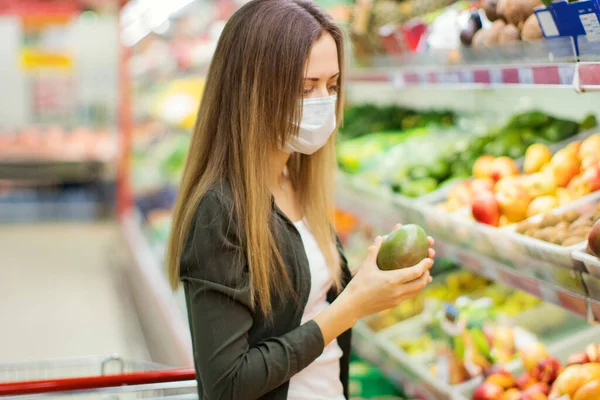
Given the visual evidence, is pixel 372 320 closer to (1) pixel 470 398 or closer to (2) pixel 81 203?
(1) pixel 470 398

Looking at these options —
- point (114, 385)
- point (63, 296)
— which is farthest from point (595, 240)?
point (63, 296)

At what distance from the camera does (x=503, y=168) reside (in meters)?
2.46

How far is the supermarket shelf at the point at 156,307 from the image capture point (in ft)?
14.4

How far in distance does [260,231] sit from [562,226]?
0.76 meters

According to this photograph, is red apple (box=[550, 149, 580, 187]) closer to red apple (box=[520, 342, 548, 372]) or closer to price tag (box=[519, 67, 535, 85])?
price tag (box=[519, 67, 535, 85])

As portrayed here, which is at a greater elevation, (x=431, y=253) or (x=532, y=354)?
(x=431, y=253)

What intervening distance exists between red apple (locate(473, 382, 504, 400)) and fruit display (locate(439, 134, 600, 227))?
1.66ft

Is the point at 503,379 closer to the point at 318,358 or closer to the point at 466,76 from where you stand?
the point at 318,358

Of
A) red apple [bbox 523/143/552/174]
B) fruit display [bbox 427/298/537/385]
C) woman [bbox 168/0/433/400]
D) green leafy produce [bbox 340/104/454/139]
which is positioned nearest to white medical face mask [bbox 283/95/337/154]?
woman [bbox 168/0/433/400]

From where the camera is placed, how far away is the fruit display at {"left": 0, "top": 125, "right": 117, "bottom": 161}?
400 inches

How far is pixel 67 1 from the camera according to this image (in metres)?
10.4

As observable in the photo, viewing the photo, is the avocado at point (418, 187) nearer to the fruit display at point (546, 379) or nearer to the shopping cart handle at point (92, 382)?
the fruit display at point (546, 379)

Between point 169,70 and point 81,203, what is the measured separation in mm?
4123

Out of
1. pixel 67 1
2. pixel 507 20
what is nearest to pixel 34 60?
pixel 67 1
